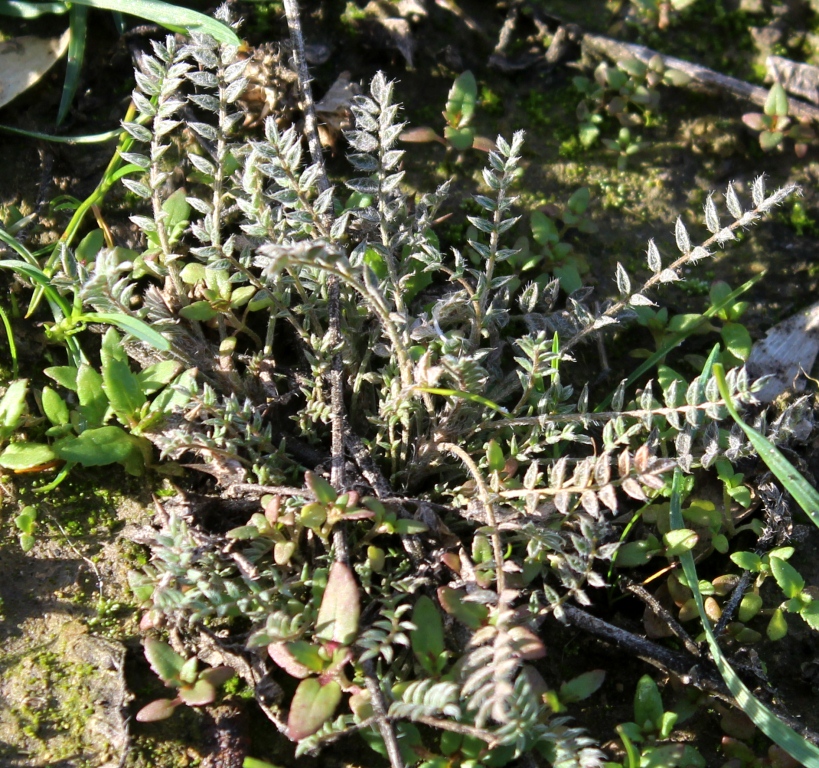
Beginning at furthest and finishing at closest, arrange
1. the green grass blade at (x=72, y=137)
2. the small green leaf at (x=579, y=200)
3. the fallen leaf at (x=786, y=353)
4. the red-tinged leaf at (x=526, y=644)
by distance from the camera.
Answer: the small green leaf at (x=579, y=200)
the fallen leaf at (x=786, y=353)
the green grass blade at (x=72, y=137)
the red-tinged leaf at (x=526, y=644)

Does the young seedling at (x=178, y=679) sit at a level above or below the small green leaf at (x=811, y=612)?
below

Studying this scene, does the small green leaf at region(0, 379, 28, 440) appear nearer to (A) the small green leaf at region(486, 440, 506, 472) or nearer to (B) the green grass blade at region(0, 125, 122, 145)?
(B) the green grass blade at region(0, 125, 122, 145)

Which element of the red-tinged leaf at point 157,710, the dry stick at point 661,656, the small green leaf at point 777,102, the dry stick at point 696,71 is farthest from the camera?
the dry stick at point 696,71

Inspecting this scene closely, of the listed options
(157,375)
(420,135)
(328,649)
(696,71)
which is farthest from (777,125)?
(328,649)

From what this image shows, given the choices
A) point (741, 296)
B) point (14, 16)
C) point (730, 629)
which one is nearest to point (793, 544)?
point (730, 629)

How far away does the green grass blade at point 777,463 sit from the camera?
190 centimetres

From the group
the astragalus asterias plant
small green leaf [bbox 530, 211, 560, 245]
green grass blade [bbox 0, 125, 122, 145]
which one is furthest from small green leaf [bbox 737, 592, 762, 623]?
green grass blade [bbox 0, 125, 122, 145]

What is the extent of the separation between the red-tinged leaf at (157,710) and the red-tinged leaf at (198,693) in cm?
3

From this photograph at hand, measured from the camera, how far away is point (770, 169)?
3.41m

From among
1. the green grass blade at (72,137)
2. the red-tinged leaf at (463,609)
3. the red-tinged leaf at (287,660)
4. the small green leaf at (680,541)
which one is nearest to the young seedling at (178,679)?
the red-tinged leaf at (287,660)

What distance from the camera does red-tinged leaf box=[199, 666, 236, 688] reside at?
81.8 inches

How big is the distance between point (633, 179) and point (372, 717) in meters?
2.48

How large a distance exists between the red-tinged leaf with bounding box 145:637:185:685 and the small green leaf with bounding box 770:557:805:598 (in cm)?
175

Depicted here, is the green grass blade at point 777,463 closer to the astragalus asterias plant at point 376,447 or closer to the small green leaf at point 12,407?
the astragalus asterias plant at point 376,447
